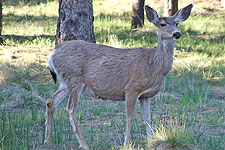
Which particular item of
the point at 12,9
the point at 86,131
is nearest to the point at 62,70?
the point at 86,131

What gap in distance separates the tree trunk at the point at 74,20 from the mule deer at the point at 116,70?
3.16 m

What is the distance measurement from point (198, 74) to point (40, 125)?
4.73 meters

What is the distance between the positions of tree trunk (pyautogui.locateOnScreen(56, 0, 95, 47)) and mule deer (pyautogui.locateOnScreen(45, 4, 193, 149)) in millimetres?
3161

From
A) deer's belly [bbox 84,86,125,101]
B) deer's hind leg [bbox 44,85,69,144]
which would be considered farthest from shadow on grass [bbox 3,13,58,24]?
deer's belly [bbox 84,86,125,101]

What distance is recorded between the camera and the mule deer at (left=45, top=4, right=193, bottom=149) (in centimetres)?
591

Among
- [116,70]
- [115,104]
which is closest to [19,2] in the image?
[115,104]

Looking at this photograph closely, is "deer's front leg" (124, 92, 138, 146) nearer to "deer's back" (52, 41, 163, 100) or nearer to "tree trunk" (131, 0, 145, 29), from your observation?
"deer's back" (52, 41, 163, 100)

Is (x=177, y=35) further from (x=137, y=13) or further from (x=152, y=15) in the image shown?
(x=137, y=13)

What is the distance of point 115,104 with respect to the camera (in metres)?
8.30

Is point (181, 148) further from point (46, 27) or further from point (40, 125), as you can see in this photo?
point (46, 27)

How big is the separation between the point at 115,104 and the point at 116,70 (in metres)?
2.25

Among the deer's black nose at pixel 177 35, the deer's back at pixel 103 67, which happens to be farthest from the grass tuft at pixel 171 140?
the deer's black nose at pixel 177 35

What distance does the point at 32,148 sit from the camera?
18.6 ft

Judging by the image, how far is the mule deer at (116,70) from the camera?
591 cm
